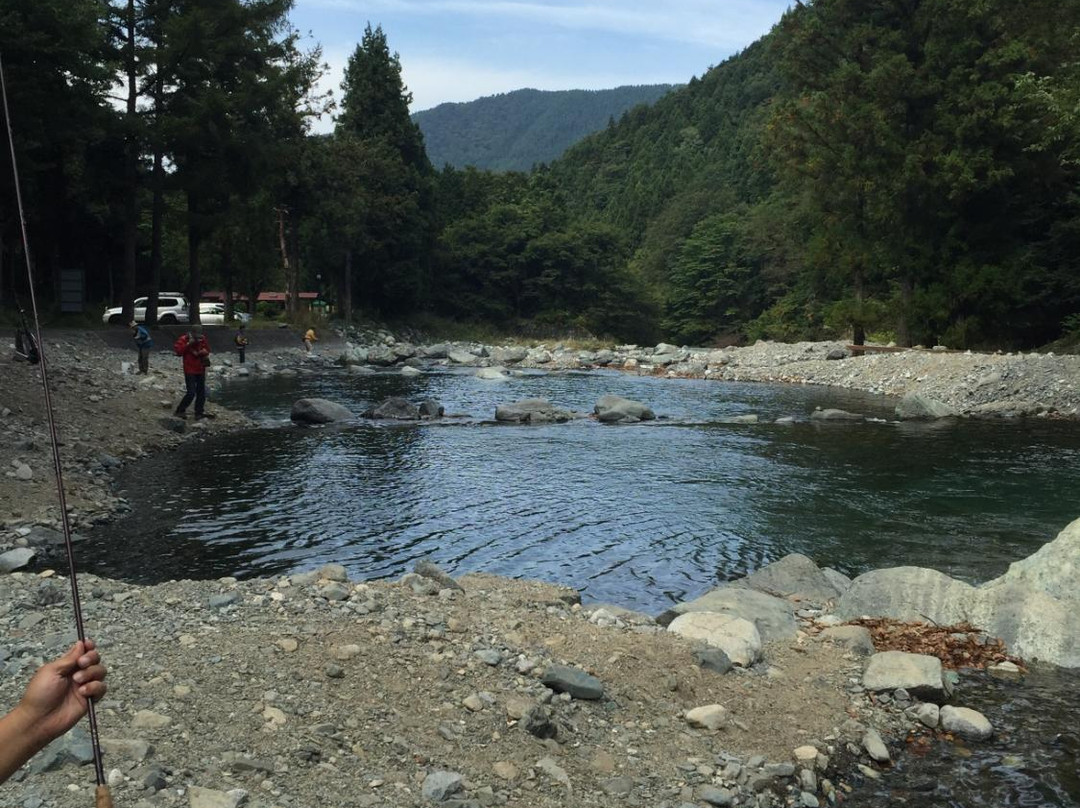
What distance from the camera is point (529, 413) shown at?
24.8m

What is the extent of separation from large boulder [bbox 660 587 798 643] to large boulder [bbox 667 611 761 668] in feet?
1.00

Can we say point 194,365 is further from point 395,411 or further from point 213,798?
point 213,798

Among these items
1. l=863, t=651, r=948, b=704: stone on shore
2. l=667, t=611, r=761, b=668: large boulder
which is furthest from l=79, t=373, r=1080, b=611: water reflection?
l=863, t=651, r=948, b=704: stone on shore

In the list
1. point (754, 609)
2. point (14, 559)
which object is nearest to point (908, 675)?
point (754, 609)

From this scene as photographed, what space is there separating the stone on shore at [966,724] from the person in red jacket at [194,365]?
1714cm

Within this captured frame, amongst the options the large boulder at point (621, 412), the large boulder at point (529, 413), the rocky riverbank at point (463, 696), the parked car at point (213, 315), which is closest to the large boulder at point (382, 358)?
the parked car at point (213, 315)

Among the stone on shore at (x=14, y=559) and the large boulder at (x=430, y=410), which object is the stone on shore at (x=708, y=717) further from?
the large boulder at (x=430, y=410)

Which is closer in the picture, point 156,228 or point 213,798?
point 213,798

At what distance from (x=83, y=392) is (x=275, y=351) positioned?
1001 inches

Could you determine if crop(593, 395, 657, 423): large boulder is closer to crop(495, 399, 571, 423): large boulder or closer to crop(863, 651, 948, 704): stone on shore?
crop(495, 399, 571, 423): large boulder

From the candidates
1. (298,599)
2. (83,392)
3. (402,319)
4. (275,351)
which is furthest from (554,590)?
(402,319)

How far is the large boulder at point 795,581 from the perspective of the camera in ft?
31.2

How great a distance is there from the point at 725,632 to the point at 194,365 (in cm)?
1601

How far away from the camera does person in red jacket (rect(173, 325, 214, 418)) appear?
19797 millimetres
